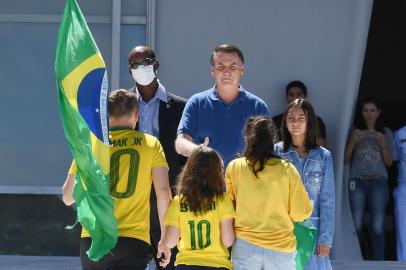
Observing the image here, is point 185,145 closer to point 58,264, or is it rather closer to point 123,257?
point 123,257

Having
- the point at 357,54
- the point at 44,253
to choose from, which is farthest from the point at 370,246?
the point at 44,253

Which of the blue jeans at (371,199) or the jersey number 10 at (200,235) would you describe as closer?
the jersey number 10 at (200,235)

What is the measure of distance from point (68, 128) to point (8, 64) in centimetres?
429

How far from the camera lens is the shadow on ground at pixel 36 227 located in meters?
9.31

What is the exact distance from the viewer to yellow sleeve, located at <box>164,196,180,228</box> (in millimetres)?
5191

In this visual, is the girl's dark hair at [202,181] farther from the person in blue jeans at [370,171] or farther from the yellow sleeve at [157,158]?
the person in blue jeans at [370,171]

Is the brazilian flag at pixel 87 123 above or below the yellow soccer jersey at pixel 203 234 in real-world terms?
above

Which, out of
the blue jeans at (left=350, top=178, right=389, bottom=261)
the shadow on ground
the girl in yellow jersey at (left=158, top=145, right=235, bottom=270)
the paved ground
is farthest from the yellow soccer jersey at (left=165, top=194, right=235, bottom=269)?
the shadow on ground

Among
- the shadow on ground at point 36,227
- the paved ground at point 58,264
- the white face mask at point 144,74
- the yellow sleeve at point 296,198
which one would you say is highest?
the white face mask at point 144,74

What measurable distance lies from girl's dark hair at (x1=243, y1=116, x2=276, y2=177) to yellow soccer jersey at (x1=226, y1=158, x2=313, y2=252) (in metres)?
0.04

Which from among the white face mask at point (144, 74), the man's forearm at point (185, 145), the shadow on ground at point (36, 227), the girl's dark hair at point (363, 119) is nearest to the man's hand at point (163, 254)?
the man's forearm at point (185, 145)

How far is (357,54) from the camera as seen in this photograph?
362 inches

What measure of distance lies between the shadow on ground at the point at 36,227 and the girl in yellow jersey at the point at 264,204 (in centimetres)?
434

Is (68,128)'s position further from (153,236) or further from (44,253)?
(44,253)
